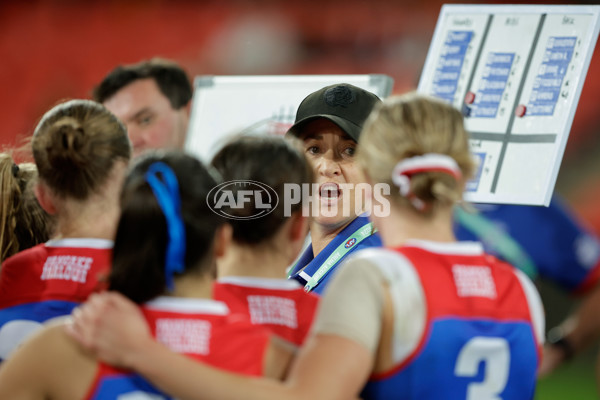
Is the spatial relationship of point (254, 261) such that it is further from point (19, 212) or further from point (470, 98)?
point (470, 98)

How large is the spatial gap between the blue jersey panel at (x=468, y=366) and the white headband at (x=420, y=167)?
292mm

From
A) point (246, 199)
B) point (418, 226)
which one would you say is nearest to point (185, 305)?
point (246, 199)

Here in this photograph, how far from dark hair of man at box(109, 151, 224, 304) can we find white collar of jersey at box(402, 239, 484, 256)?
0.42 meters

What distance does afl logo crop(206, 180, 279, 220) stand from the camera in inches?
71.2

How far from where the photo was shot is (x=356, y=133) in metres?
2.71

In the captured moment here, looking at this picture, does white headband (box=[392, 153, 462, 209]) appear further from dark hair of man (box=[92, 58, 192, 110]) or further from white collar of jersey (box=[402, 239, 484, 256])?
dark hair of man (box=[92, 58, 192, 110])

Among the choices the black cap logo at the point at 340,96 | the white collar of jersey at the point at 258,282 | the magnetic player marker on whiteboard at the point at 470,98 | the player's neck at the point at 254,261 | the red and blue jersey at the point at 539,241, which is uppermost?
the magnetic player marker on whiteboard at the point at 470,98

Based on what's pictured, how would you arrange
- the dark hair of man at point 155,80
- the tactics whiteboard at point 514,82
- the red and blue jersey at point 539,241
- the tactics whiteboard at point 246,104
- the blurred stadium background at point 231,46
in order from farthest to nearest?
1. the blurred stadium background at point 231,46
2. the dark hair of man at point 155,80
3. the tactics whiteboard at point 246,104
4. the red and blue jersey at point 539,241
5. the tactics whiteboard at point 514,82

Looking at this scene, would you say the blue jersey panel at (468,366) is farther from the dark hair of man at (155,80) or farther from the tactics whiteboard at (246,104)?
the dark hair of man at (155,80)

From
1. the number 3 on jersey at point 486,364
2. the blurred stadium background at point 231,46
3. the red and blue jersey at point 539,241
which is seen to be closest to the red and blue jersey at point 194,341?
the number 3 on jersey at point 486,364

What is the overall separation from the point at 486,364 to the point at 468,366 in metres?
0.05

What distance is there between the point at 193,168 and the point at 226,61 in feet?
22.1

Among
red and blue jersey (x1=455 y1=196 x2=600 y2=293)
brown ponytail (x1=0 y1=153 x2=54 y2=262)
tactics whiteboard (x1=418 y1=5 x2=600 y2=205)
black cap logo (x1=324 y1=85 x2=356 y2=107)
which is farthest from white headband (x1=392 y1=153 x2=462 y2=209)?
red and blue jersey (x1=455 y1=196 x2=600 y2=293)

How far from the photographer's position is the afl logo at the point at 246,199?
1.81 m
